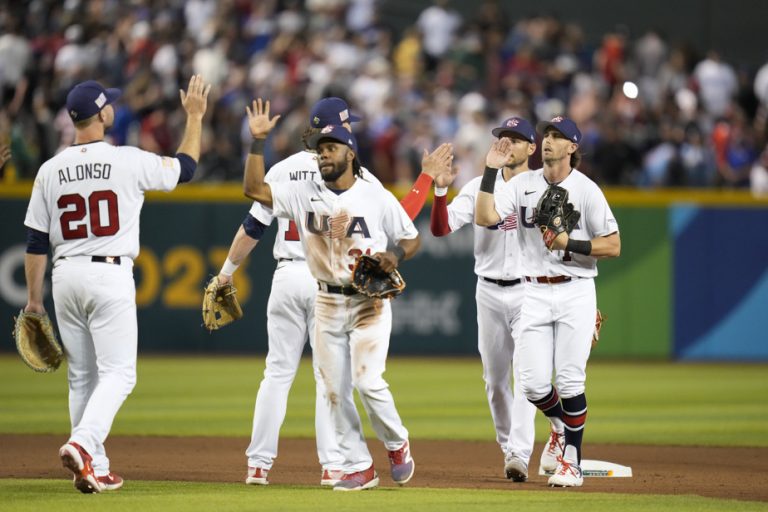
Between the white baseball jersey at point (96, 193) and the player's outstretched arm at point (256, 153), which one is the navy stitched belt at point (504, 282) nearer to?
the player's outstretched arm at point (256, 153)

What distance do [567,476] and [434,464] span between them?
5.27ft

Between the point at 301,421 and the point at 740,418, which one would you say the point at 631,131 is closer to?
the point at 740,418

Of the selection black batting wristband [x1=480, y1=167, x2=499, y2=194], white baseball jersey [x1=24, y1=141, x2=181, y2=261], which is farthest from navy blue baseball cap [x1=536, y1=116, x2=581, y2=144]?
white baseball jersey [x1=24, y1=141, x2=181, y2=261]

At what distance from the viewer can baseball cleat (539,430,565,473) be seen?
28.7 feet

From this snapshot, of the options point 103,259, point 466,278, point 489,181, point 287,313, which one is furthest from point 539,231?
point 466,278

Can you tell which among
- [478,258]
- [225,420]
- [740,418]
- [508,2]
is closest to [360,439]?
[478,258]

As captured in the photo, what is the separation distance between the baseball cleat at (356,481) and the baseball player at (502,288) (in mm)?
1131

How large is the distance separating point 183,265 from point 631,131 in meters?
6.72

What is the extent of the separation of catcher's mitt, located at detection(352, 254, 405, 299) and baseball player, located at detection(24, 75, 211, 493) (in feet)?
3.80

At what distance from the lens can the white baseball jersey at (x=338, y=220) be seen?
25.2 feet

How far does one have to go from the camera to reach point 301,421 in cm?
1245

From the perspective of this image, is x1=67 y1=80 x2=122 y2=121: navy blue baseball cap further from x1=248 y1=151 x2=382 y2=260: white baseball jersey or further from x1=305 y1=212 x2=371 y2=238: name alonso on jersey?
x1=305 y1=212 x2=371 y2=238: name alonso on jersey

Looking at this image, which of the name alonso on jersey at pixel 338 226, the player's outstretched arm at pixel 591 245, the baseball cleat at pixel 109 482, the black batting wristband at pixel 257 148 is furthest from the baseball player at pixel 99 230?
the player's outstretched arm at pixel 591 245

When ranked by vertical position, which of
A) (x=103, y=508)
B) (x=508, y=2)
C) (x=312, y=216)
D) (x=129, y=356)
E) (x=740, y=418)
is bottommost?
(x=740, y=418)
